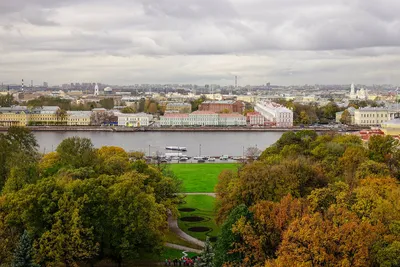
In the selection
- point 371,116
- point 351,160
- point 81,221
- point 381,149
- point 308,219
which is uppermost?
point 371,116

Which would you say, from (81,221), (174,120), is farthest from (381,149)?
(174,120)

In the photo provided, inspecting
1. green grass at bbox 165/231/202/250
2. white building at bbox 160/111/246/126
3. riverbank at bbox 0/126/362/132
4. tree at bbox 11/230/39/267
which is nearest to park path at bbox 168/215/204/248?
green grass at bbox 165/231/202/250

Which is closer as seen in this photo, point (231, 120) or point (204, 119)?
point (231, 120)

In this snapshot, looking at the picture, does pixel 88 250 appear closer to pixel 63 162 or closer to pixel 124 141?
pixel 63 162

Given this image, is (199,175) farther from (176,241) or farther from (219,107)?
(219,107)

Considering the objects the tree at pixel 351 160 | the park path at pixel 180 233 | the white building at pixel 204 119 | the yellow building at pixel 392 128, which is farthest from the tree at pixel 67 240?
the white building at pixel 204 119

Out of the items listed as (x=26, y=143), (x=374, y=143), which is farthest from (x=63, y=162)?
(x=374, y=143)

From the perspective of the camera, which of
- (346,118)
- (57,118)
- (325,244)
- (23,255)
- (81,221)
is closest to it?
(325,244)
